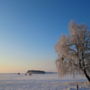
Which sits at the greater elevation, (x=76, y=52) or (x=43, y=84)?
(x=76, y=52)

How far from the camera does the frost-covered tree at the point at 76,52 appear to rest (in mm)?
26359

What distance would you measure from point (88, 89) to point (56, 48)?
32.6ft

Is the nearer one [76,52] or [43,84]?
[76,52]

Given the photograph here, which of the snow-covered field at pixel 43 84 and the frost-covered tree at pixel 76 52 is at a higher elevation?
the frost-covered tree at pixel 76 52

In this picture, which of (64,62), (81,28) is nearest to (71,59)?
(64,62)

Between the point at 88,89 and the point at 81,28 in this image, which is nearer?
the point at 88,89

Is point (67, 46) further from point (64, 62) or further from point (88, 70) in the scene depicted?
point (88, 70)

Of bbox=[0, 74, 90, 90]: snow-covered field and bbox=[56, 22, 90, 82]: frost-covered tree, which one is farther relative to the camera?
bbox=[56, 22, 90, 82]: frost-covered tree

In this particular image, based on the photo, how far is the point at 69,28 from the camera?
28.2m

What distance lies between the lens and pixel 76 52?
26.7 m

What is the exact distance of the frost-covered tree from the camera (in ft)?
86.5

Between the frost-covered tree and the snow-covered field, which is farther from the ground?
the frost-covered tree

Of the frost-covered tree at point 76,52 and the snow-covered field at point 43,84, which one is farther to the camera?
the frost-covered tree at point 76,52

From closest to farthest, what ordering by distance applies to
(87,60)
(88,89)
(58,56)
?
(88,89) < (87,60) < (58,56)
